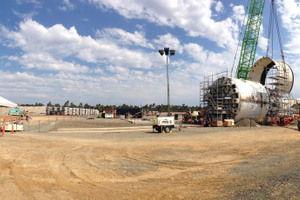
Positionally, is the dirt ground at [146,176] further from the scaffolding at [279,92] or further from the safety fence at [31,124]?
the scaffolding at [279,92]

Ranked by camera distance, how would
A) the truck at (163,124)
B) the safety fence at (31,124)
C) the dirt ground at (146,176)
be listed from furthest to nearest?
the truck at (163,124)
the safety fence at (31,124)
the dirt ground at (146,176)

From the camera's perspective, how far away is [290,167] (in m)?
7.54

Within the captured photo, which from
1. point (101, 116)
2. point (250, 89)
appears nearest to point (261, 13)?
point (250, 89)

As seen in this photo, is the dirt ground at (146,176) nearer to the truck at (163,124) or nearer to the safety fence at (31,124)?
the truck at (163,124)

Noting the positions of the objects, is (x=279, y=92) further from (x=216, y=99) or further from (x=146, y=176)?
(x=146, y=176)

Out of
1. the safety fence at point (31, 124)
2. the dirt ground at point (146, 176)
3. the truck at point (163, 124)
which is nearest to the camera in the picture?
the dirt ground at point (146, 176)

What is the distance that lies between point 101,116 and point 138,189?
64015 millimetres

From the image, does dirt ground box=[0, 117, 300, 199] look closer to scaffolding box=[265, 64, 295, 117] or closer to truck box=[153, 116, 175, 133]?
truck box=[153, 116, 175, 133]

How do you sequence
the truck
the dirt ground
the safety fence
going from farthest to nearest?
the truck, the safety fence, the dirt ground

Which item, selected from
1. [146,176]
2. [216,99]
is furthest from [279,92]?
[146,176]

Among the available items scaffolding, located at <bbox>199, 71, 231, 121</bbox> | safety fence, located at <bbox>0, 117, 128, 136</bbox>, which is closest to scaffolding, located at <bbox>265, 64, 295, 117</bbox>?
scaffolding, located at <bbox>199, 71, 231, 121</bbox>

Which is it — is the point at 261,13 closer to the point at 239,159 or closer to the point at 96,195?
the point at 239,159

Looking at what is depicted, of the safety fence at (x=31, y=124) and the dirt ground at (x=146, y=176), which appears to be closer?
the dirt ground at (x=146, y=176)

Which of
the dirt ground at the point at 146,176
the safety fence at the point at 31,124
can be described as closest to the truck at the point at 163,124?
the dirt ground at the point at 146,176
